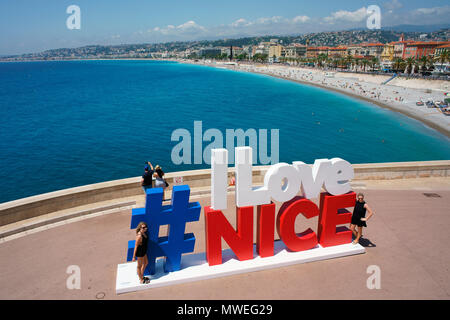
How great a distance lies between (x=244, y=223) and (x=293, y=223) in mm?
1596

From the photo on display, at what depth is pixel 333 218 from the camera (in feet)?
30.6

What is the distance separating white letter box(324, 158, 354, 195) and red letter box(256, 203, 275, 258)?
190 centimetres

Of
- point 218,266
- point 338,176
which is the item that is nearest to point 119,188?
point 218,266

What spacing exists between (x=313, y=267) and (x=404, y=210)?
596cm

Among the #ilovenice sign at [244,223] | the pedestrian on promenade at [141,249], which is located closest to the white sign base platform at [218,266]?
the #ilovenice sign at [244,223]

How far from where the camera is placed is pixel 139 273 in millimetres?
7711

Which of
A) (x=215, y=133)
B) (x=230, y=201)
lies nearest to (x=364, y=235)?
(x=230, y=201)

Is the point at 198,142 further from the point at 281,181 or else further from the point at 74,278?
the point at 74,278

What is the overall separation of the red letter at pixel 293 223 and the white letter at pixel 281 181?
1.21 ft

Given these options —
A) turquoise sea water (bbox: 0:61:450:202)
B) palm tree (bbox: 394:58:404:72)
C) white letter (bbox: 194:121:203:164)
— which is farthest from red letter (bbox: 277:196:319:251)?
palm tree (bbox: 394:58:404:72)

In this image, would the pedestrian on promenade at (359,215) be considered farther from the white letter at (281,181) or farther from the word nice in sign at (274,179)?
the white letter at (281,181)

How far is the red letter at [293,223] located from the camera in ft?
29.0
